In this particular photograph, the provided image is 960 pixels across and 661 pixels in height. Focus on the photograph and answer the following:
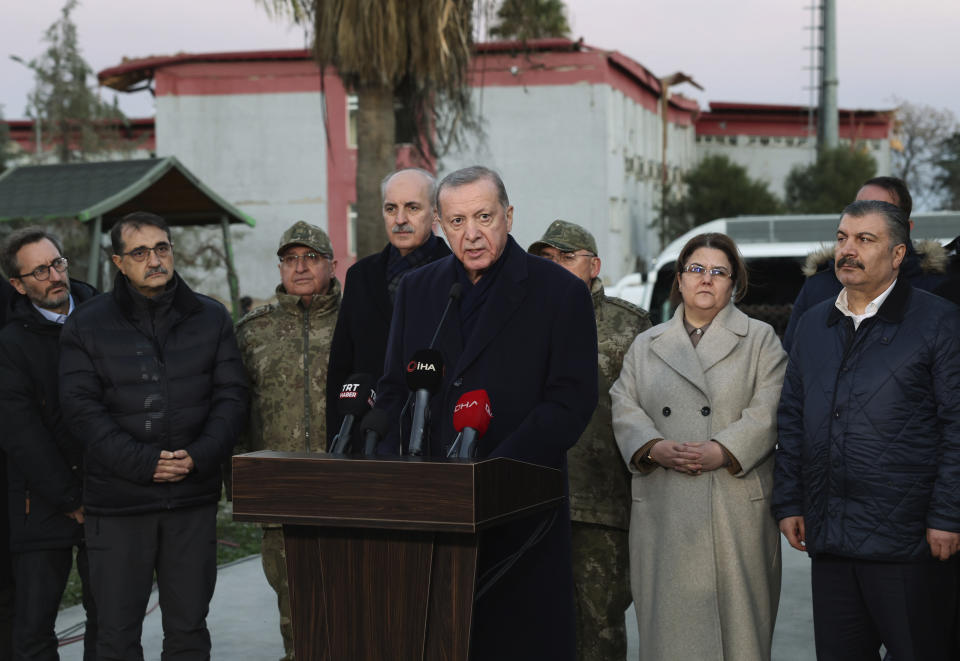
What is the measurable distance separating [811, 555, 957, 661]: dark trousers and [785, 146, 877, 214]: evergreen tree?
109 feet

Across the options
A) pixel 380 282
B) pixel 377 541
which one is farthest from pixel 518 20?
pixel 377 541

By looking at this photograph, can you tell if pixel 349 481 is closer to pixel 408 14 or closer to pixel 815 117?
pixel 408 14

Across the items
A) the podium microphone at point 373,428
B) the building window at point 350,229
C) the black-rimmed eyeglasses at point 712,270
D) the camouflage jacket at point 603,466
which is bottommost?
the camouflage jacket at point 603,466

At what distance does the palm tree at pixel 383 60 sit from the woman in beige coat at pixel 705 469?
22.5 ft

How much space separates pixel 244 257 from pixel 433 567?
32.1m

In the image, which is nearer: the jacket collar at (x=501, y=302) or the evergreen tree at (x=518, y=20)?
the jacket collar at (x=501, y=302)

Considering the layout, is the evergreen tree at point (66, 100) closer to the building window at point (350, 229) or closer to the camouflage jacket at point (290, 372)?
the building window at point (350, 229)

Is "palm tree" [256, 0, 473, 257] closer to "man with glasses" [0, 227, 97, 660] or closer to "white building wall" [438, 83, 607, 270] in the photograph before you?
"man with glasses" [0, 227, 97, 660]

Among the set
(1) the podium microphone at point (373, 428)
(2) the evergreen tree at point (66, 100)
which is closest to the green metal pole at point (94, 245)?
(1) the podium microphone at point (373, 428)

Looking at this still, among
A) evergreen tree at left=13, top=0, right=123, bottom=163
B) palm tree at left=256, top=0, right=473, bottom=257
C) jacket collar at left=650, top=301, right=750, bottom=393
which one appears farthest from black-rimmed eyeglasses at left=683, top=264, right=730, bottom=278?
evergreen tree at left=13, top=0, right=123, bottom=163

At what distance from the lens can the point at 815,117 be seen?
45906 millimetres

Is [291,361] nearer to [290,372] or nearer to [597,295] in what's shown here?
[290,372]

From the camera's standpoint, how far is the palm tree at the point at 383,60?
1125 centimetres

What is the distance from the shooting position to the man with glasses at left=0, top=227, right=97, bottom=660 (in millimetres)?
→ 5008
